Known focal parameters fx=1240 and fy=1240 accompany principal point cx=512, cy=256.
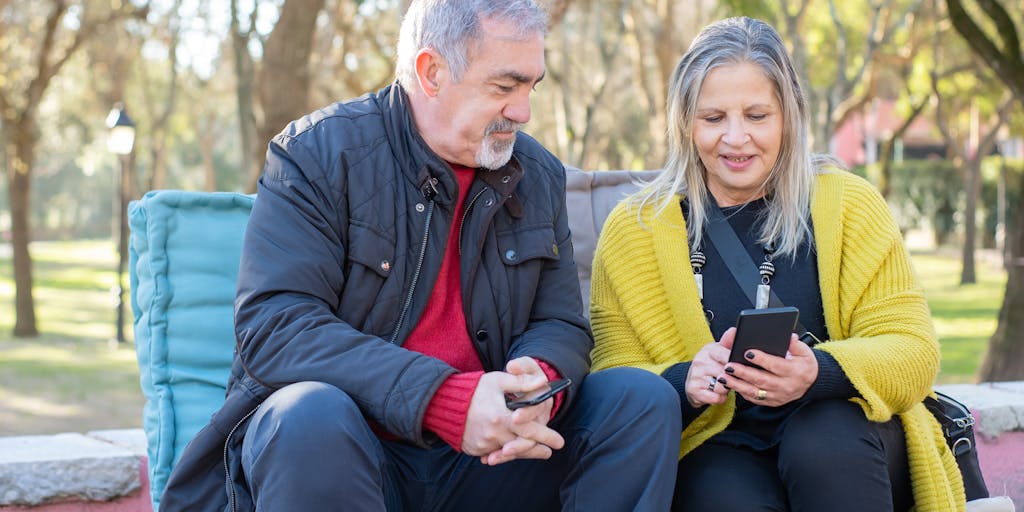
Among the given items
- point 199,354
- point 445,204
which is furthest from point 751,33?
point 199,354

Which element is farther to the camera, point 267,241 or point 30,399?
point 30,399

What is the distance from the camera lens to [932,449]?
3.15 meters

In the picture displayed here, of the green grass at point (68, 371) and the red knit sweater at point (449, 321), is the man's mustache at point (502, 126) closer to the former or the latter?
the red knit sweater at point (449, 321)

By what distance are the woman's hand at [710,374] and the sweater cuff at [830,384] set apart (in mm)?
214

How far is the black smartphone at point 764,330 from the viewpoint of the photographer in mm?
2869

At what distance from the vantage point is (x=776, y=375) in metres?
3.02

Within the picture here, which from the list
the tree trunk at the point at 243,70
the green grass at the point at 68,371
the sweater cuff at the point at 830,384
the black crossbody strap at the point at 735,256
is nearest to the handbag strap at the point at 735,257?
the black crossbody strap at the point at 735,256

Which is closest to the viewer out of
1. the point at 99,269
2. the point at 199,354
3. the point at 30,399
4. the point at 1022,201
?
the point at 199,354

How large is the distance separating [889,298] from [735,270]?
416mm

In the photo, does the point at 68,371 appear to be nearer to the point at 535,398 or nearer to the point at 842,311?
the point at 842,311

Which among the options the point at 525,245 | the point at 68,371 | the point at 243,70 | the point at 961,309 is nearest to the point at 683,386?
the point at 525,245

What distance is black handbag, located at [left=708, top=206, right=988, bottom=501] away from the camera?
3.35 m

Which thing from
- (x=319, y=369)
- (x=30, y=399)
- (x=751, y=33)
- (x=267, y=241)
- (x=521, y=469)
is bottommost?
(x=30, y=399)

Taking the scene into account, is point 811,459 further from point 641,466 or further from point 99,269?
point 99,269
